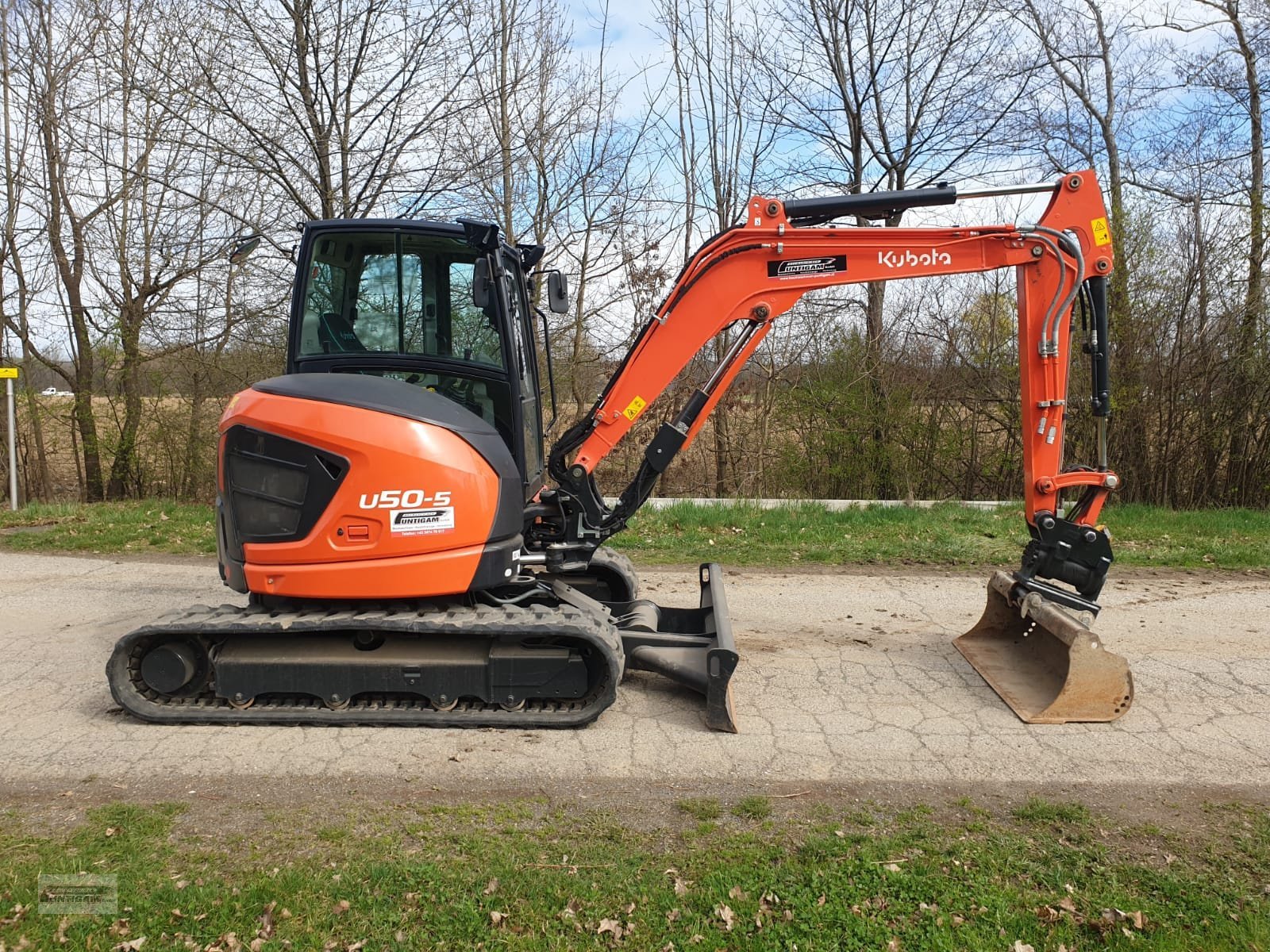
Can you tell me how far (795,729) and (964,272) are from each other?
110 inches

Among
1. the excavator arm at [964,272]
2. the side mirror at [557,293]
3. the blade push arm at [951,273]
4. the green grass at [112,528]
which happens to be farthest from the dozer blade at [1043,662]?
the green grass at [112,528]

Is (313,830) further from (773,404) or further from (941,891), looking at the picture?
(773,404)

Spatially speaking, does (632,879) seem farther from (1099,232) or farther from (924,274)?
(1099,232)

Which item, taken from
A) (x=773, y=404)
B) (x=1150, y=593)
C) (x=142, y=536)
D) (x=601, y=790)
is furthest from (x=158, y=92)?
(x=1150, y=593)

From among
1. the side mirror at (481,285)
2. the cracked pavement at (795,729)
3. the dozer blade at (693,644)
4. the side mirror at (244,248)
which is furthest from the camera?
the side mirror at (244,248)

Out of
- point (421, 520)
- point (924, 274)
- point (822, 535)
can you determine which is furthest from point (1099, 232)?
point (822, 535)

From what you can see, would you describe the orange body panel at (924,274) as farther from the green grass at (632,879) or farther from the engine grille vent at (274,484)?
the green grass at (632,879)

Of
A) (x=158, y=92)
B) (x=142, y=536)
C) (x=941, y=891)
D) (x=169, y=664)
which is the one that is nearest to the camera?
(x=941, y=891)

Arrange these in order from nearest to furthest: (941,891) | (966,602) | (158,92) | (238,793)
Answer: (941,891)
(238,793)
(966,602)
(158,92)

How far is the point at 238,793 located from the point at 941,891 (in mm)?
2923

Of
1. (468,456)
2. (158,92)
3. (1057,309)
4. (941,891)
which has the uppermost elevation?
(158,92)

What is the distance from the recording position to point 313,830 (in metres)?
3.66

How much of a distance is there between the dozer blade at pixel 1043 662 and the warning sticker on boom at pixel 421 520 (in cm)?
323

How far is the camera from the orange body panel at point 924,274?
17.2 feet
